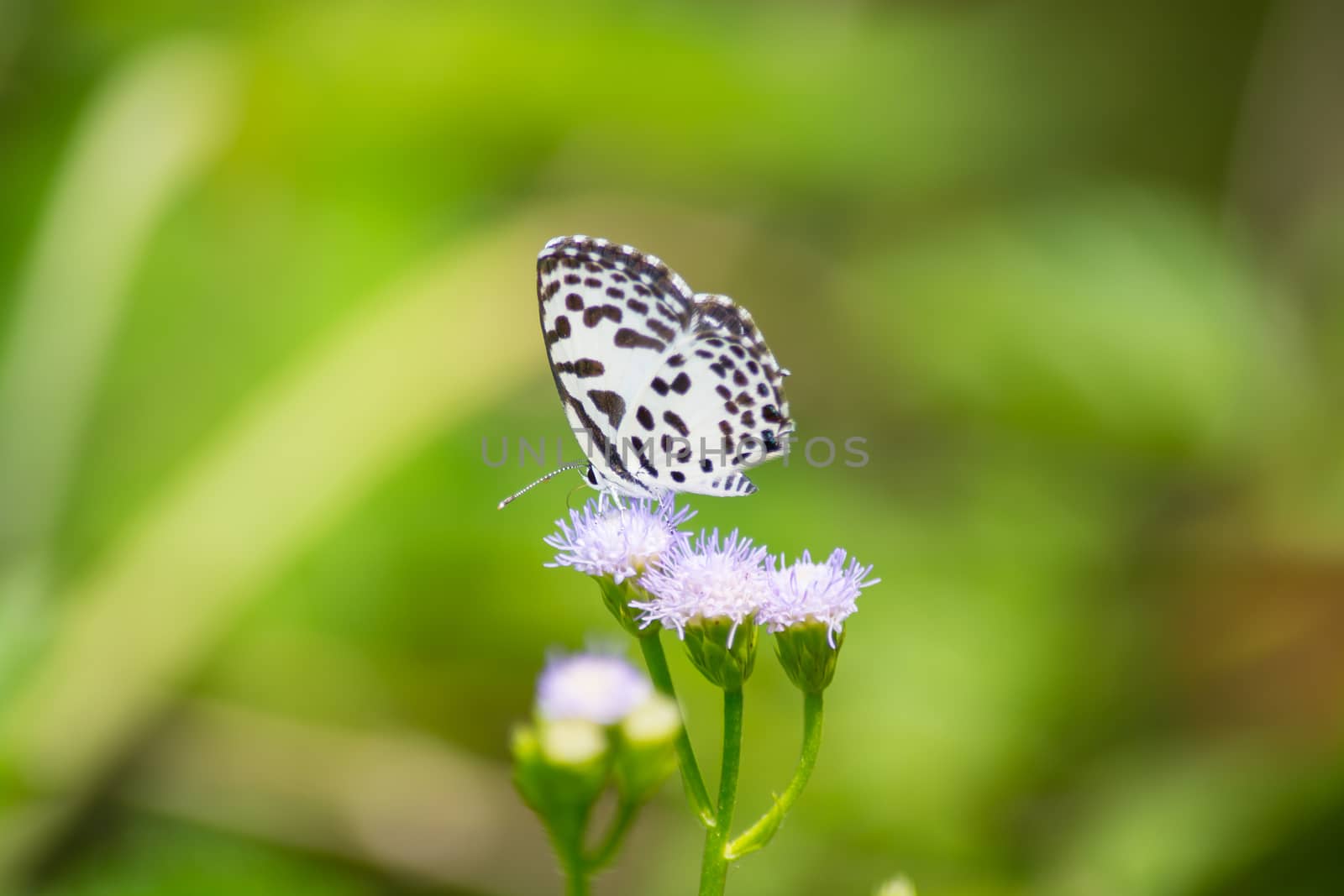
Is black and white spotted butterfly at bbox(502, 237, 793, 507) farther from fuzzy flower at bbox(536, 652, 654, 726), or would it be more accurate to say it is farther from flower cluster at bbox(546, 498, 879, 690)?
fuzzy flower at bbox(536, 652, 654, 726)

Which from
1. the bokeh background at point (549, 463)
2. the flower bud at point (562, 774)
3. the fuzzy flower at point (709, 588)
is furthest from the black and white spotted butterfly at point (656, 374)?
the bokeh background at point (549, 463)

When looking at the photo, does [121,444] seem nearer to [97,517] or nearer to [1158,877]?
[97,517]

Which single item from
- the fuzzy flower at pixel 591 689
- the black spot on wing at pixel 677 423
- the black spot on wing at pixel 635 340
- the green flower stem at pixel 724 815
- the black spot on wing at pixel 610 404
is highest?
the black spot on wing at pixel 635 340

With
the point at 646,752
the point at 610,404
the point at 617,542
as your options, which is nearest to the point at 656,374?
the point at 610,404

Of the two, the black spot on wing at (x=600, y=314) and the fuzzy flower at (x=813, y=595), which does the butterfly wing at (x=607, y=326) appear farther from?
the fuzzy flower at (x=813, y=595)

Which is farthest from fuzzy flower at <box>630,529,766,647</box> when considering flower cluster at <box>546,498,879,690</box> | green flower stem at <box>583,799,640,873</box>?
green flower stem at <box>583,799,640,873</box>

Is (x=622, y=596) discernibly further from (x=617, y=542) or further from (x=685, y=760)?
(x=685, y=760)
